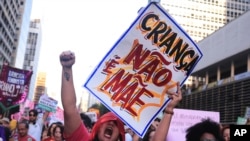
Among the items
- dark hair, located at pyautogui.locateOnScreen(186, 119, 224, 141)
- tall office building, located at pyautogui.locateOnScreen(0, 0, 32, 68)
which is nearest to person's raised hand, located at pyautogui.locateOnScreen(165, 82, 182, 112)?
dark hair, located at pyautogui.locateOnScreen(186, 119, 224, 141)

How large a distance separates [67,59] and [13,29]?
73931 mm

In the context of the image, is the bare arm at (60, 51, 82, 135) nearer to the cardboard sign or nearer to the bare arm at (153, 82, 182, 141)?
the cardboard sign

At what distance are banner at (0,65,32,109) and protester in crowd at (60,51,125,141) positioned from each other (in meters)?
10.9

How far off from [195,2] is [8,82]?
93.0 meters

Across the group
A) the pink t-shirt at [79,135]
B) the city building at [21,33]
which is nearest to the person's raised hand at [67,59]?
the pink t-shirt at [79,135]

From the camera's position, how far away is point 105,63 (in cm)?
316

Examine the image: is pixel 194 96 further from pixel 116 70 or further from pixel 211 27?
pixel 211 27

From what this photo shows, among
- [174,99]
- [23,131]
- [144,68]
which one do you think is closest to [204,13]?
[23,131]

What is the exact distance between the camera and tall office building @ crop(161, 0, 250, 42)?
332ft

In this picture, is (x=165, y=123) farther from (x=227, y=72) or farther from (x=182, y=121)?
(x=227, y=72)

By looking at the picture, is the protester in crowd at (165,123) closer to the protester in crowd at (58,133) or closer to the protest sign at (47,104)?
the protester in crowd at (58,133)

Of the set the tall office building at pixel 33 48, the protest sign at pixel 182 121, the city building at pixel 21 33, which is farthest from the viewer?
the tall office building at pixel 33 48

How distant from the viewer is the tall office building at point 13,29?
205 feet

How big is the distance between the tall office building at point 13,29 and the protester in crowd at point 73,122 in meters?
58.6
